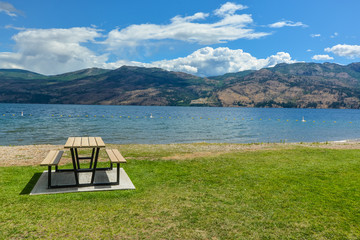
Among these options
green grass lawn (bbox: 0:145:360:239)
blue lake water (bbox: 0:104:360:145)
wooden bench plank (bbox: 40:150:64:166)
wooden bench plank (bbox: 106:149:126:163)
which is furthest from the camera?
blue lake water (bbox: 0:104:360:145)

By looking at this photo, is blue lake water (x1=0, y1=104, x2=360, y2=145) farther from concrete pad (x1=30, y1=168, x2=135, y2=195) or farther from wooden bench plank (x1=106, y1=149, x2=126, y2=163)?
wooden bench plank (x1=106, y1=149, x2=126, y2=163)

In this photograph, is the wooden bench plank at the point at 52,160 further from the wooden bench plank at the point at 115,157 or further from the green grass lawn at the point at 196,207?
the wooden bench plank at the point at 115,157

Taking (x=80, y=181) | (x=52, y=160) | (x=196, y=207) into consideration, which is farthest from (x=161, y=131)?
(x=196, y=207)

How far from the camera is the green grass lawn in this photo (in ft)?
22.7

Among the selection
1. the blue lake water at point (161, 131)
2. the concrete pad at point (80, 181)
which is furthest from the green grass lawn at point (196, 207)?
the blue lake water at point (161, 131)

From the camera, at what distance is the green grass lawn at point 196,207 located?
693 centimetres

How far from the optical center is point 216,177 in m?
12.6

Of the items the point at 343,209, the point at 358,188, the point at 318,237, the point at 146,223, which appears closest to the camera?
the point at 318,237

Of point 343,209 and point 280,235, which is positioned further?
point 343,209

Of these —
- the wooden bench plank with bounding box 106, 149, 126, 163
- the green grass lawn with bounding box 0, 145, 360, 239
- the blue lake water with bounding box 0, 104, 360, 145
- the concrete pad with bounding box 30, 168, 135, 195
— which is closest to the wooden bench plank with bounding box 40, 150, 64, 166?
the concrete pad with bounding box 30, 168, 135, 195

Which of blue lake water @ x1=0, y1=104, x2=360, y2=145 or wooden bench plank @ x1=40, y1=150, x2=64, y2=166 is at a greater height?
wooden bench plank @ x1=40, y1=150, x2=64, y2=166

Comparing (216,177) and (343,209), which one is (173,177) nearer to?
(216,177)

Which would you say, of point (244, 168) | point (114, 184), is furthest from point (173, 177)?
point (244, 168)

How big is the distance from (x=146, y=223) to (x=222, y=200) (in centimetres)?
326
